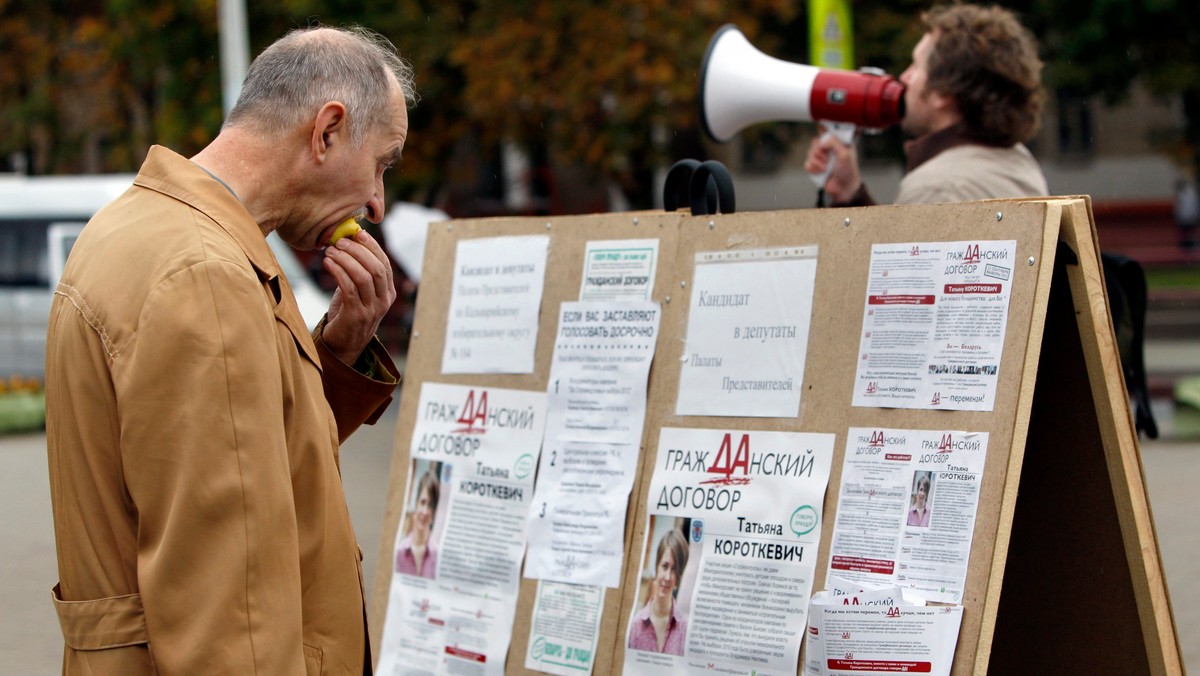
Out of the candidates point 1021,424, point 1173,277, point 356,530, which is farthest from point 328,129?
point 1173,277

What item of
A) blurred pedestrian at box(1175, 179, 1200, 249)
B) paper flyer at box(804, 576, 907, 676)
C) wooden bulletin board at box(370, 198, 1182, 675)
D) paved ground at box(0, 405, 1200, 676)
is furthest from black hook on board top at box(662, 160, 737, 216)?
blurred pedestrian at box(1175, 179, 1200, 249)

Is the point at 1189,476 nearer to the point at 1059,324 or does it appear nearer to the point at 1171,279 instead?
the point at 1059,324

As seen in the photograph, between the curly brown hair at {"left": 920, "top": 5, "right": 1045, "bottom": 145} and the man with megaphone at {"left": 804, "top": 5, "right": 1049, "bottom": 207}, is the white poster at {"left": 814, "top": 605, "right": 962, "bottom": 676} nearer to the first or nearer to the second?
the man with megaphone at {"left": 804, "top": 5, "right": 1049, "bottom": 207}

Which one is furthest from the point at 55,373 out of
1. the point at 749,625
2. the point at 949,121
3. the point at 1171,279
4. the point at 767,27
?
the point at 1171,279

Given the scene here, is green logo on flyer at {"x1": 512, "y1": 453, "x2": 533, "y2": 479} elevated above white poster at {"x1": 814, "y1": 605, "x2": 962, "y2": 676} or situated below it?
above

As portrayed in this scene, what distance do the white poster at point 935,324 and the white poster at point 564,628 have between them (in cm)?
75

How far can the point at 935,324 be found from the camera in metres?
2.47

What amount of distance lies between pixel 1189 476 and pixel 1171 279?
12.9 metres

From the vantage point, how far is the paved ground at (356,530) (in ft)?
19.7

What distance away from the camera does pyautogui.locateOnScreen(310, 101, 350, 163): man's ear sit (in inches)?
80.8

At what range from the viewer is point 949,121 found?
11.6 ft

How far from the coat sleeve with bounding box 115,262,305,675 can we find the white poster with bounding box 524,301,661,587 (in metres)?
1.13

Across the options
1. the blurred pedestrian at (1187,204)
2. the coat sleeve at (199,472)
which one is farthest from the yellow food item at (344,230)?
the blurred pedestrian at (1187,204)

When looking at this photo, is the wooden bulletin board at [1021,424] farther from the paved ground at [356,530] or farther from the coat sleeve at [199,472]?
the paved ground at [356,530]
